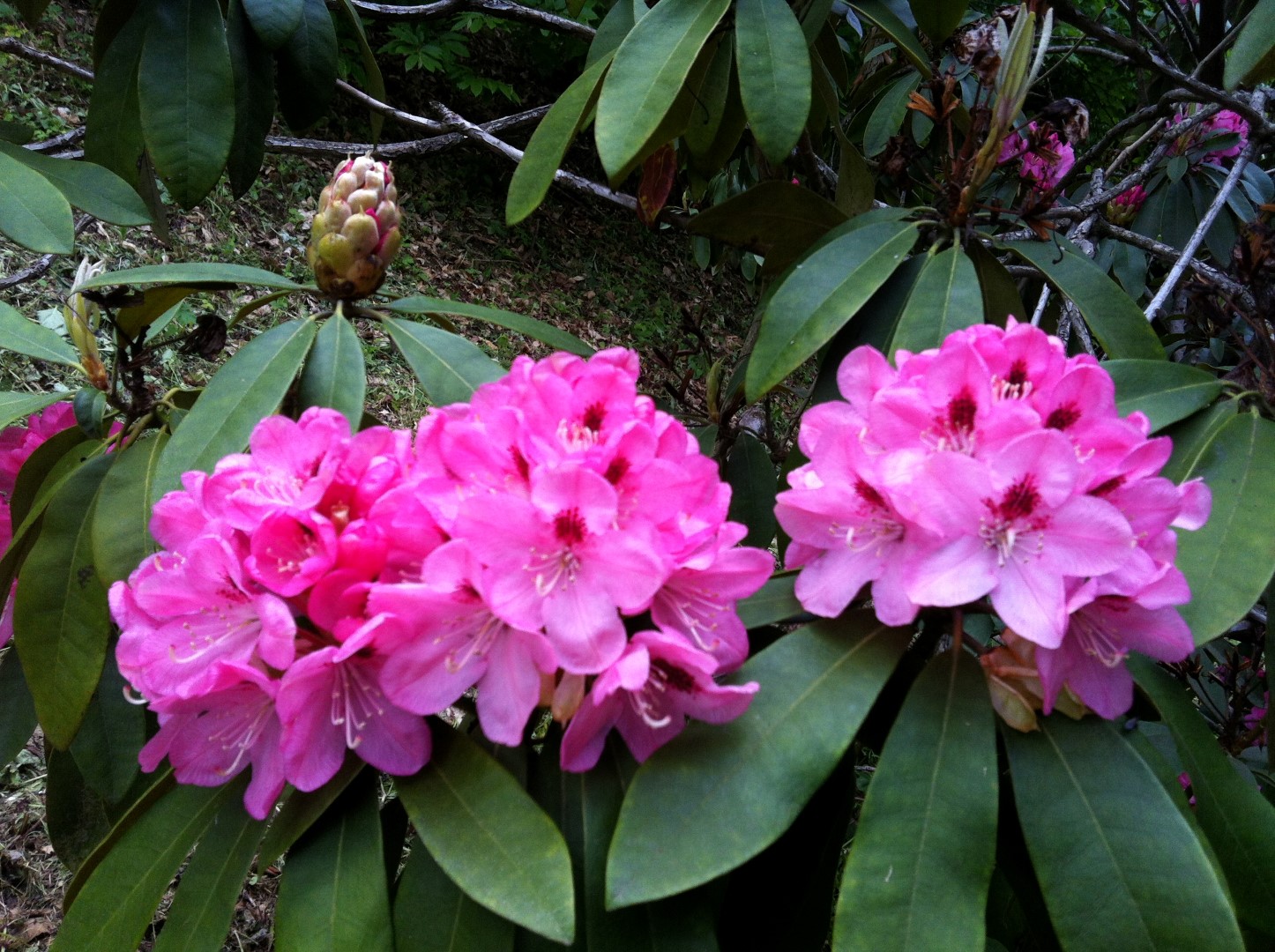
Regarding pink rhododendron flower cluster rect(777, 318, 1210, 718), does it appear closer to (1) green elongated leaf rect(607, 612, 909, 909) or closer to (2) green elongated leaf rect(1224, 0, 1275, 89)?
(1) green elongated leaf rect(607, 612, 909, 909)

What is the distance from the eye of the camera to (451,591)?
0.57 metres

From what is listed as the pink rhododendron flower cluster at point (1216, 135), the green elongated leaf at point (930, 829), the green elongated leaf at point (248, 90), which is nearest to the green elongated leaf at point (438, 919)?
the green elongated leaf at point (930, 829)

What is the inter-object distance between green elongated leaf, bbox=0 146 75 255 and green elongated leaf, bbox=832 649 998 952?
1.02 meters

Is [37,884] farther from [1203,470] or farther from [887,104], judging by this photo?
[887,104]

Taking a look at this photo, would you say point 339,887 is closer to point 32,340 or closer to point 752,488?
point 32,340

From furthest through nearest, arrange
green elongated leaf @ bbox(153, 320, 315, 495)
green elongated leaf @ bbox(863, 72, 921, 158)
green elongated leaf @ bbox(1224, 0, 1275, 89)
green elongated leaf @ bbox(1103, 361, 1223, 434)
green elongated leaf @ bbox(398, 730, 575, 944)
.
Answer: green elongated leaf @ bbox(863, 72, 921, 158)
green elongated leaf @ bbox(1224, 0, 1275, 89)
green elongated leaf @ bbox(1103, 361, 1223, 434)
green elongated leaf @ bbox(153, 320, 315, 495)
green elongated leaf @ bbox(398, 730, 575, 944)

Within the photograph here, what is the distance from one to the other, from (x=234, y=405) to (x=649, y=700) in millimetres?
487

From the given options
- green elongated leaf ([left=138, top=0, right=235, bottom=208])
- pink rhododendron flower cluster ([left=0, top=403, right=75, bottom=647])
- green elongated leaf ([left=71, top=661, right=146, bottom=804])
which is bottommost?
green elongated leaf ([left=71, top=661, right=146, bottom=804])

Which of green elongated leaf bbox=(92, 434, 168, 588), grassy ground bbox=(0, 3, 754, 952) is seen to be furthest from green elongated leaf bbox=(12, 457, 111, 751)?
grassy ground bbox=(0, 3, 754, 952)

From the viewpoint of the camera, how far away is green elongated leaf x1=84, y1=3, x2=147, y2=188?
124 centimetres

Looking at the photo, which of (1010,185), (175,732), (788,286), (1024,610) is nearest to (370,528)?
(175,732)

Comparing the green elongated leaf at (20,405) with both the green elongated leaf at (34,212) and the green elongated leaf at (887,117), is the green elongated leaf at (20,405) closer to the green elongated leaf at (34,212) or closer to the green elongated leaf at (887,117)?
the green elongated leaf at (34,212)

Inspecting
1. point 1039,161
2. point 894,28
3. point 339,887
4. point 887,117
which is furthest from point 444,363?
point 1039,161

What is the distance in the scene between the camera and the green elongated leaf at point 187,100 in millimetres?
1148
